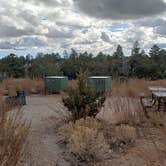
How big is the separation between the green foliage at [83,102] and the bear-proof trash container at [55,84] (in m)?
9.92

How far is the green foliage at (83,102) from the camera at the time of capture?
895 centimetres

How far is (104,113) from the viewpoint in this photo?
413 inches

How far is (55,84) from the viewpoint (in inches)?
757

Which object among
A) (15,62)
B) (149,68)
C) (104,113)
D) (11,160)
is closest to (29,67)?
(15,62)

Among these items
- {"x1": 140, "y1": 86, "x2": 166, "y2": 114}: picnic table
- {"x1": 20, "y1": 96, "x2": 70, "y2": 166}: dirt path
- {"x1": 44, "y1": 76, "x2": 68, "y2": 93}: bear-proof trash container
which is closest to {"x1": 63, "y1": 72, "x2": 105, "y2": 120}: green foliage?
{"x1": 20, "y1": 96, "x2": 70, "y2": 166}: dirt path

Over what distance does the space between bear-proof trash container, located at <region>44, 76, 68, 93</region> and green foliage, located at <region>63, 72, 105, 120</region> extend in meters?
9.92

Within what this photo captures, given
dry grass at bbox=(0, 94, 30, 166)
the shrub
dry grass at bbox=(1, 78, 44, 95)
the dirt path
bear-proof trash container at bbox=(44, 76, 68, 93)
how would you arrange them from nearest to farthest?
dry grass at bbox=(0, 94, 30, 166), the dirt path, the shrub, bear-proof trash container at bbox=(44, 76, 68, 93), dry grass at bbox=(1, 78, 44, 95)

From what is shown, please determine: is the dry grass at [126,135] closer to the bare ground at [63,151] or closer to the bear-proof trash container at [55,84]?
the bare ground at [63,151]

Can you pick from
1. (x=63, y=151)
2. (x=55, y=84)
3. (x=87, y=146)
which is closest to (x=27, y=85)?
(x=55, y=84)

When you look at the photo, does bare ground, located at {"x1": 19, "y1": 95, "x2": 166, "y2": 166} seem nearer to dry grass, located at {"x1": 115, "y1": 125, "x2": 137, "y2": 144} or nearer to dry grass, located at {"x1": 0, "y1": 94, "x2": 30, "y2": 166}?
dry grass, located at {"x1": 115, "y1": 125, "x2": 137, "y2": 144}

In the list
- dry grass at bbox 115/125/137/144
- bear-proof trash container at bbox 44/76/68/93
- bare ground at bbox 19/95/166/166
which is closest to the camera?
bare ground at bbox 19/95/166/166

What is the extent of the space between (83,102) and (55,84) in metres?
10.4

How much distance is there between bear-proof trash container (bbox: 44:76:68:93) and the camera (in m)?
19.1

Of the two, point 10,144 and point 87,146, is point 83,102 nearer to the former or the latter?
point 87,146
